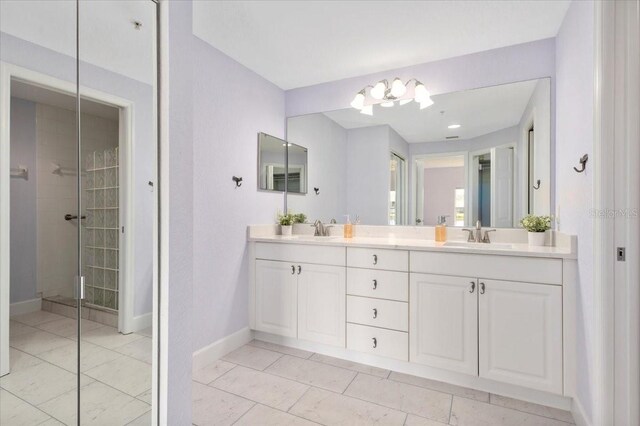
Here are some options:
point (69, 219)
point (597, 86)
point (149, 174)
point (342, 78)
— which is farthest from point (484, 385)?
point (342, 78)

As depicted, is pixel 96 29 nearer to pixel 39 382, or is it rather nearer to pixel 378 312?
pixel 39 382

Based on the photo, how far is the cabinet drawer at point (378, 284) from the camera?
7.17ft

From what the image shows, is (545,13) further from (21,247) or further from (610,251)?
(21,247)

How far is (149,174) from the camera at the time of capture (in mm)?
1367

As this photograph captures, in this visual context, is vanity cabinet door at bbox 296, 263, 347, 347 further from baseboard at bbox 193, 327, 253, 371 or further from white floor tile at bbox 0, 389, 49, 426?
white floor tile at bbox 0, 389, 49, 426

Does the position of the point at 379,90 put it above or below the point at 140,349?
above

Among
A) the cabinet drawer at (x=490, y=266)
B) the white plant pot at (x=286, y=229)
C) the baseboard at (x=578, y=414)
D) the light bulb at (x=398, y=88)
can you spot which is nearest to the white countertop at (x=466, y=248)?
the cabinet drawer at (x=490, y=266)

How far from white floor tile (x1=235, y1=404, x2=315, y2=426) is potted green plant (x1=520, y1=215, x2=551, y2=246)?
5.83ft

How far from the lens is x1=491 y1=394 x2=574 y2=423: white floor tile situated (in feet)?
5.80

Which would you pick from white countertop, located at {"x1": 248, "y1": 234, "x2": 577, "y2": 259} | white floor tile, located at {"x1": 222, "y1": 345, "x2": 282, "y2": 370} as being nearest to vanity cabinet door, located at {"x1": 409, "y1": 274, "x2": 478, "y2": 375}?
white countertop, located at {"x1": 248, "y1": 234, "x2": 577, "y2": 259}

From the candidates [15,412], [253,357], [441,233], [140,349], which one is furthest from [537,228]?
[15,412]

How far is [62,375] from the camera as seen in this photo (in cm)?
121

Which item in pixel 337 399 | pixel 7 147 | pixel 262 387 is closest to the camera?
pixel 7 147

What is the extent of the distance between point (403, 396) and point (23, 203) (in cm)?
209
